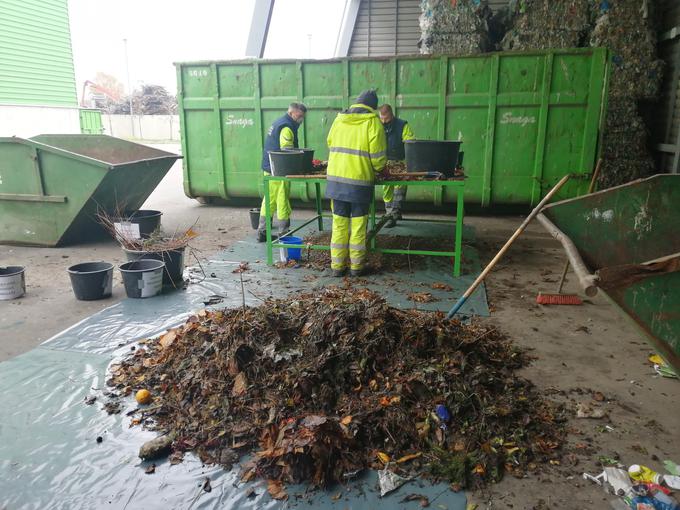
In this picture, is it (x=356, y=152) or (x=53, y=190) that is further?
(x=53, y=190)

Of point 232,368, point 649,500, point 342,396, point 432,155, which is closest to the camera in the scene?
point 649,500

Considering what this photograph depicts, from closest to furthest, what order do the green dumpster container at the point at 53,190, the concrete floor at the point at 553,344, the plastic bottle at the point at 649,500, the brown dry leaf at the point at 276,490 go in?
1. the plastic bottle at the point at 649,500
2. the brown dry leaf at the point at 276,490
3. the concrete floor at the point at 553,344
4. the green dumpster container at the point at 53,190

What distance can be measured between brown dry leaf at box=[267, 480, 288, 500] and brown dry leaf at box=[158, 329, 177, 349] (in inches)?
60.8

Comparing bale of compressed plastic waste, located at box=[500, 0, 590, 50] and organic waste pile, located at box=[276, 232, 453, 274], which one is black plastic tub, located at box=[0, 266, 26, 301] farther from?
bale of compressed plastic waste, located at box=[500, 0, 590, 50]

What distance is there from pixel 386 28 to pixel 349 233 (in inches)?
391

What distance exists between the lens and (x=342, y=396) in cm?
297

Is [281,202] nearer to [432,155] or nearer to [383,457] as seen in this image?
[432,155]

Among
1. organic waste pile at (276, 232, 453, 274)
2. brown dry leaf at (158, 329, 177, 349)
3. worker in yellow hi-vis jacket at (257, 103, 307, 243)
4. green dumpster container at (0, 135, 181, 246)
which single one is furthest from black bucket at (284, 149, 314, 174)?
brown dry leaf at (158, 329, 177, 349)

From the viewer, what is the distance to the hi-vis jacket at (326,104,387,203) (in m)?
5.16

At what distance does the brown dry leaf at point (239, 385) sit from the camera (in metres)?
2.98

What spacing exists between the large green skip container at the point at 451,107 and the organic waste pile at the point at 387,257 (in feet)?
6.07

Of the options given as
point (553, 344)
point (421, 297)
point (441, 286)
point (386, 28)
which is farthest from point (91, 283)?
point (386, 28)

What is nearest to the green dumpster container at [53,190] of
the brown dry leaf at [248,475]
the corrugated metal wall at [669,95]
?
the brown dry leaf at [248,475]

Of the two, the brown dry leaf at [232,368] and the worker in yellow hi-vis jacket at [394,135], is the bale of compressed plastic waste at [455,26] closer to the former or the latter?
the worker in yellow hi-vis jacket at [394,135]
